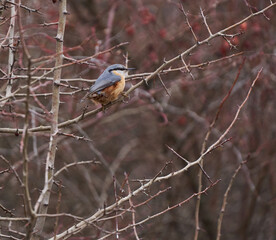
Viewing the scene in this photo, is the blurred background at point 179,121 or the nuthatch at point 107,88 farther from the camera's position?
the blurred background at point 179,121

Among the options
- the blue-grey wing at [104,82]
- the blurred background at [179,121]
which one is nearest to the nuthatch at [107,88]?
the blue-grey wing at [104,82]

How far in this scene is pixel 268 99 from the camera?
6980mm

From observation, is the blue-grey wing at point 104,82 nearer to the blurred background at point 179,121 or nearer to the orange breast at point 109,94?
Answer: the orange breast at point 109,94

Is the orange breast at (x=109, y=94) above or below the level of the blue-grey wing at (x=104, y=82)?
below

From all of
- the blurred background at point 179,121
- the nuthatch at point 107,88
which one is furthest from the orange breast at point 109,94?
the blurred background at point 179,121

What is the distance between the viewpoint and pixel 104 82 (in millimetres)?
4184

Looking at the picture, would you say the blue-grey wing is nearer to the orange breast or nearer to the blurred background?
the orange breast

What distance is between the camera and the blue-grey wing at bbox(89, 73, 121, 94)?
163 inches

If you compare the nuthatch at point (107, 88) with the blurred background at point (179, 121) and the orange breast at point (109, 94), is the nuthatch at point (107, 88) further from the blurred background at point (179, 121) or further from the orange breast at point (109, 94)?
the blurred background at point (179, 121)

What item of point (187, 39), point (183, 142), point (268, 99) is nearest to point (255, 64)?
point (268, 99)

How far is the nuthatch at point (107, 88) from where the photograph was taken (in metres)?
4.15

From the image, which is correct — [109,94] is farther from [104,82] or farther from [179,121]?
[179,121]

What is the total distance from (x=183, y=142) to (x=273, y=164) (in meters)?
1.37

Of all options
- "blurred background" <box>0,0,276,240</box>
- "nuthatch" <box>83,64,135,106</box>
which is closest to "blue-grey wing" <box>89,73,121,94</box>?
"nuthatch" <box>83,64,135,106</box>
